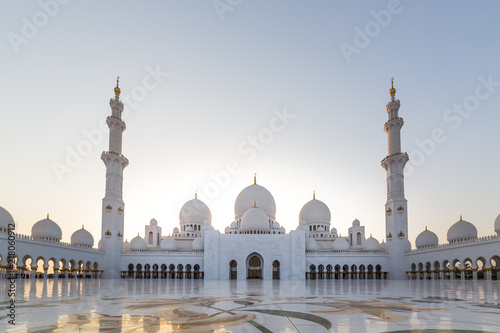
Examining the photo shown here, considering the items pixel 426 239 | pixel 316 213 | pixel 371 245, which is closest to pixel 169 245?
pixel 316 213

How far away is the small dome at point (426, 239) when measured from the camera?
36.6 metres

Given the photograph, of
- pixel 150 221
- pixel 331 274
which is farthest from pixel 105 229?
pixel 331 274

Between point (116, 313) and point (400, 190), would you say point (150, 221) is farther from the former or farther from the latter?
point (116, 313)

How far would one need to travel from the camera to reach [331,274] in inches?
1551

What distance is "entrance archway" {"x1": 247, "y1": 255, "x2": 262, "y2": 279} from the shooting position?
3841 cm

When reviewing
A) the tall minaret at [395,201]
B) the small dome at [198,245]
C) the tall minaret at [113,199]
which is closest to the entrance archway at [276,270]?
the small dome at [198,245]

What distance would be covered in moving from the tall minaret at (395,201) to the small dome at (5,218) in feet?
103

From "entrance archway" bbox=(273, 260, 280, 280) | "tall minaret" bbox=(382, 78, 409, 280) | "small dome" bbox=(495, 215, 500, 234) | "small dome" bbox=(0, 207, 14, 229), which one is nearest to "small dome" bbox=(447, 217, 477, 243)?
"tall minaret" bbox=(382, 78, 409, 280)

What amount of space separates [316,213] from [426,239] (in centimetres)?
1429

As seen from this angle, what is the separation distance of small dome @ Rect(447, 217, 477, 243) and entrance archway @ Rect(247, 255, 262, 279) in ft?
56.4

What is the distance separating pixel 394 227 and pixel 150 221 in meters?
29.0

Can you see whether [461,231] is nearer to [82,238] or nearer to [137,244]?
[137,244]

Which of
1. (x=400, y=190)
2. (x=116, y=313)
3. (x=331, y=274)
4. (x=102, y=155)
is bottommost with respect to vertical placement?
(x=331, y=274)

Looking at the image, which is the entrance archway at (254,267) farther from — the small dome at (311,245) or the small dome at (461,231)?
the small dome at (461,231)
